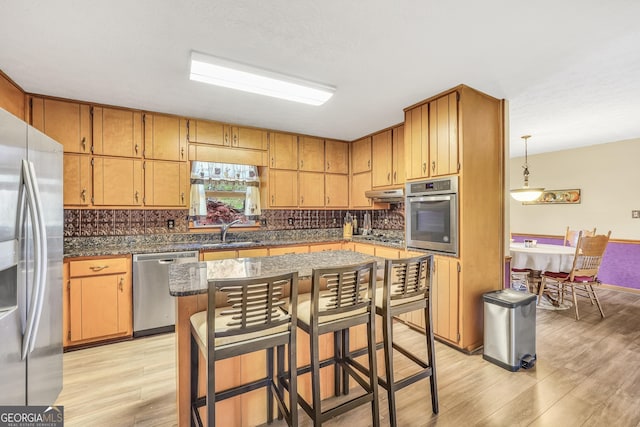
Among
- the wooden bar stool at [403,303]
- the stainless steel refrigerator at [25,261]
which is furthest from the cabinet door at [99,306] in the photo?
the wooden bar stool at [403,303]

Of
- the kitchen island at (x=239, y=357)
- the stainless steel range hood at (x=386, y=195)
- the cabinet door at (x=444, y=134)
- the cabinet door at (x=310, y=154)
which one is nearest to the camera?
the kitchen island at (x=239, y=357)

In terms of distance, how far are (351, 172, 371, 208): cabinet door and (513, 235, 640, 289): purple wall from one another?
4.35m

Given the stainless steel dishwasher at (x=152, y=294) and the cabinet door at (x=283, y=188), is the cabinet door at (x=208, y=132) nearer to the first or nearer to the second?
the cabinet door at (x=283, y=188)

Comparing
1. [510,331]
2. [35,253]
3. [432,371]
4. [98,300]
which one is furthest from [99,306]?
[510,331]

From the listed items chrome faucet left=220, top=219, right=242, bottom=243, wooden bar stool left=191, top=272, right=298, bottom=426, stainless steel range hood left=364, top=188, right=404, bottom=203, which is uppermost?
stainless steel range hood left=364, top=188, right=404, bottom=203

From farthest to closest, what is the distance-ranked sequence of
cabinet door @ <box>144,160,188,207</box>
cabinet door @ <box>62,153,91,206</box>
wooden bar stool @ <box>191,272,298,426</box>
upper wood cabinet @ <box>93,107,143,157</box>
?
cabinet door @ <box>144,160,188,207</box> < upper wood cabinet @ <box>93,107,143,157</box> < cabinet door @ <box>62,153,91,206</box> < wooden bar stool @ <box>191,272,298,426</box>

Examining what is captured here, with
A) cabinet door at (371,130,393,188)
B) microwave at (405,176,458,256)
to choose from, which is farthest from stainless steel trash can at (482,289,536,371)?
cabinet door at (371,130,393,188)

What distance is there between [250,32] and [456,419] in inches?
111

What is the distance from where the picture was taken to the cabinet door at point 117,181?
317 cm

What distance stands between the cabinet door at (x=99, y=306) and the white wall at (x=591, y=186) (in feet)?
23.4

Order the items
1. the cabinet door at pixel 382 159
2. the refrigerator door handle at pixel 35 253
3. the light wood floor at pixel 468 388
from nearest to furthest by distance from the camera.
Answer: the refrigerator door handle at pixel 35 253 → the light wood floor at pixel 468 388 → the cabinet door at pixel 382 159

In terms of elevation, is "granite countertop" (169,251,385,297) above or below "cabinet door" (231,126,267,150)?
below

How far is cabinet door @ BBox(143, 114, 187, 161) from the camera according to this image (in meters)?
3.40

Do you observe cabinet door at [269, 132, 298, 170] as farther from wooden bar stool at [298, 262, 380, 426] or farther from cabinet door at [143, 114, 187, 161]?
wooden bar stool at [298, 262, 380, 426]
